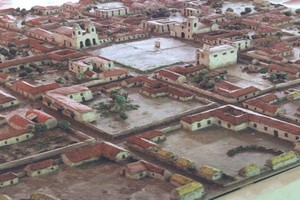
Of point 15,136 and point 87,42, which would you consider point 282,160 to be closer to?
point 15,136

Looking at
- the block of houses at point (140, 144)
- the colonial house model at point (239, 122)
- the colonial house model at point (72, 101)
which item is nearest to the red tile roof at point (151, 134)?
the block of houses at point (140, 144)

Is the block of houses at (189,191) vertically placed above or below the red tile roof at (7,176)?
above

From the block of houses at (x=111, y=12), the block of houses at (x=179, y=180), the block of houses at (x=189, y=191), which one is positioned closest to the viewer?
the block of houses at (x=189, y=191)

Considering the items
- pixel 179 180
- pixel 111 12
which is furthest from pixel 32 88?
pixel 111 12

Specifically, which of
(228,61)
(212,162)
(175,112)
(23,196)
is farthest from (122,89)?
(23,196)

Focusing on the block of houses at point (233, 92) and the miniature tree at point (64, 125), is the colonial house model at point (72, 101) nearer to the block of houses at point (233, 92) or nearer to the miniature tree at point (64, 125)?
the miniature tree at point (64, 125)

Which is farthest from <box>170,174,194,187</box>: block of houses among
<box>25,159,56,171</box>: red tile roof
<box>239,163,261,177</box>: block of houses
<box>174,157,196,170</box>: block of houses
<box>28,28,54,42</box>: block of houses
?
<box>28,28,54,42</box>: block of houses
